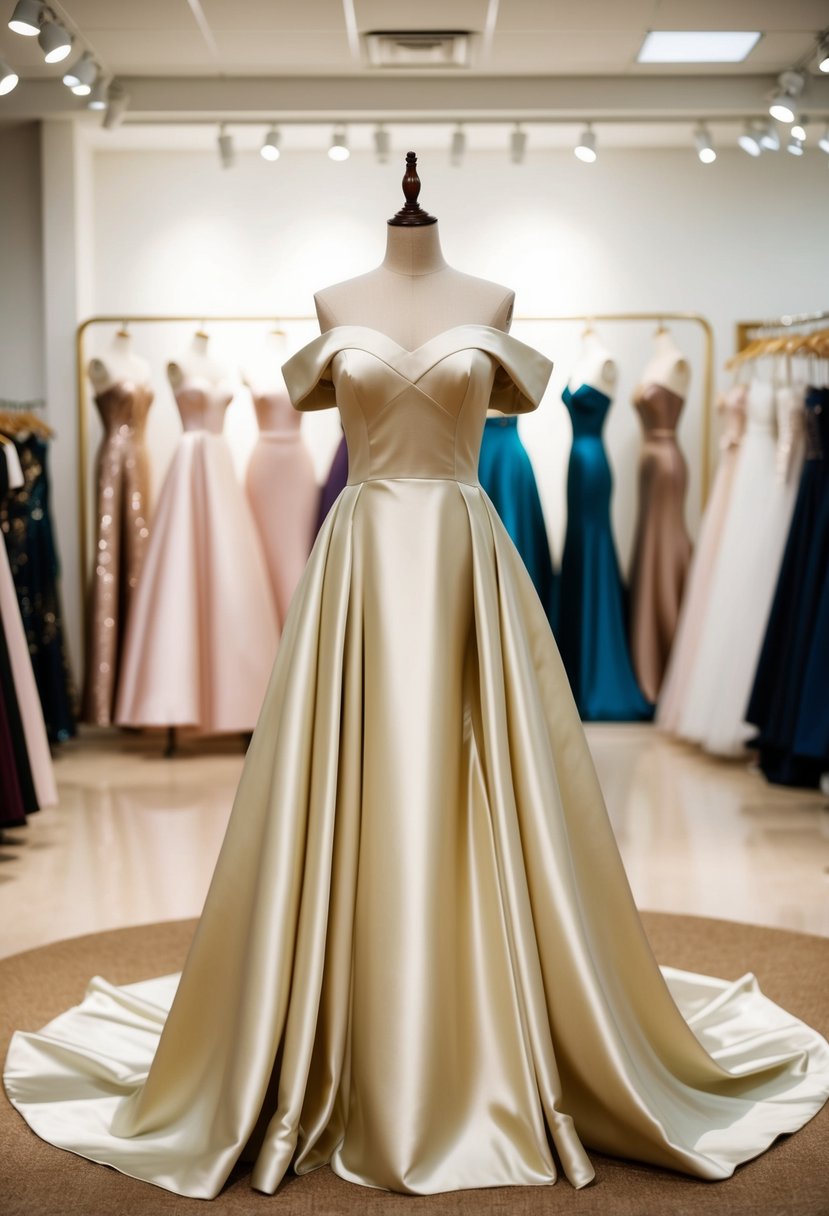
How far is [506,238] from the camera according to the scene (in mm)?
6809

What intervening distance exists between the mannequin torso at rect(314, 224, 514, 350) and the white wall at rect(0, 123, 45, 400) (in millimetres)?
4682

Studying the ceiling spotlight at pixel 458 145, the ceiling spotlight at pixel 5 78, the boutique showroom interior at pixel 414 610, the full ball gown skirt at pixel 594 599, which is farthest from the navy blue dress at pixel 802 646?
the ceiling spotlight at pixel 5 78

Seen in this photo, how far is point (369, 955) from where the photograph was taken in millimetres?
1980

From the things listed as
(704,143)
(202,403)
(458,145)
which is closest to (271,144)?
(458,145)

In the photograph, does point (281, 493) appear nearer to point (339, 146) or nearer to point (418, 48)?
point (339, 146)

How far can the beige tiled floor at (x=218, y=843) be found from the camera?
11.4ft

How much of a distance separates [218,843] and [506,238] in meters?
3.98

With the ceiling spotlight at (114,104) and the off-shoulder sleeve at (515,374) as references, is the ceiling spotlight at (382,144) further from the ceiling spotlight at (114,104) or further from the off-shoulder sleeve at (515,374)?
the off-shoulder sleeve at (515,374)

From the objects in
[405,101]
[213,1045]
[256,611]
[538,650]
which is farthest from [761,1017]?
[405,101]

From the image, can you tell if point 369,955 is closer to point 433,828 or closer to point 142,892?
point 433,828

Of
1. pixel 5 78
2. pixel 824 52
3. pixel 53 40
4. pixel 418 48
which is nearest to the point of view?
pixel 5 78

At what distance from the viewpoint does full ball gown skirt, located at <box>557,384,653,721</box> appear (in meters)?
6.50

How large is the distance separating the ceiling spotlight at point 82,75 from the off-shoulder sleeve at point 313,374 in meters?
3.28

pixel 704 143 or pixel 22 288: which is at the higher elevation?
pixel 704 143
